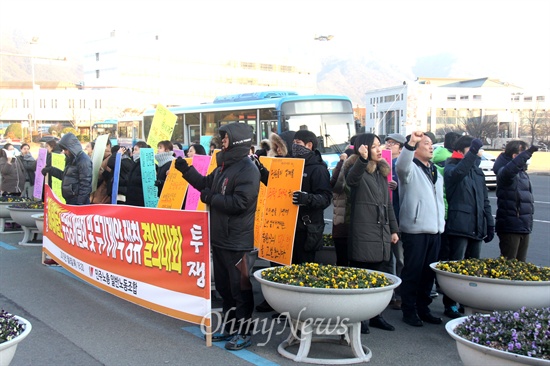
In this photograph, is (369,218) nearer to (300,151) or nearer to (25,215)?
(300,151)

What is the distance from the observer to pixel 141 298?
6371 millimetres

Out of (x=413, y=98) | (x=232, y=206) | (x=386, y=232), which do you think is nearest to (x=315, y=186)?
(x=386, y=232)

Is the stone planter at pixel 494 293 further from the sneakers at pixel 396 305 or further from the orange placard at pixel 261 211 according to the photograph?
the orange placard at pixel 261 211

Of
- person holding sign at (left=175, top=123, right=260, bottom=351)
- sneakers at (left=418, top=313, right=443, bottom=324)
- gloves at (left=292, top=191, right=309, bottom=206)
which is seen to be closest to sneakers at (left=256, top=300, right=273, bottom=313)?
person holding sign at (left=175, top=123, right=260, bottom=351)

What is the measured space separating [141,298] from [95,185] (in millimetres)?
4586

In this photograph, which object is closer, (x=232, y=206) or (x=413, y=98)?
(x=232, y=206)

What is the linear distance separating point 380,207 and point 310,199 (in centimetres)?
80

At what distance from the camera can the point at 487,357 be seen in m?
4.00

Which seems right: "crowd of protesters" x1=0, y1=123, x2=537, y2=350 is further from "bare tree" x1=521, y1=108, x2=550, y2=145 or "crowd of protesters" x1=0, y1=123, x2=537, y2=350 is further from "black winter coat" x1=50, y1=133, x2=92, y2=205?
"bare tree" x1=521, y1=108, x2=550, y2=145

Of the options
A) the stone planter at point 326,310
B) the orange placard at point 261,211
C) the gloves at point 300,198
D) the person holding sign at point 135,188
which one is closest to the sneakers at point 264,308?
the orange placard at point 261,211

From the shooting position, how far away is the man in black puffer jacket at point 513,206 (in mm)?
7316

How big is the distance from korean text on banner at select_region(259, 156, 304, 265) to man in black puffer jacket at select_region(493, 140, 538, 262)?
2.59 m

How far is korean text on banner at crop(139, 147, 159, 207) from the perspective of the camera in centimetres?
984

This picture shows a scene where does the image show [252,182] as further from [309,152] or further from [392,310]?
[392,310]
